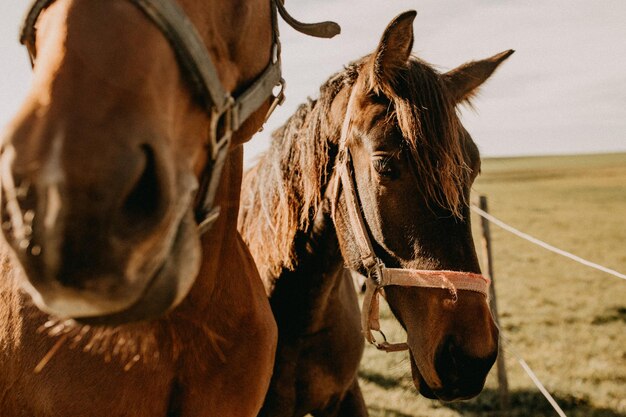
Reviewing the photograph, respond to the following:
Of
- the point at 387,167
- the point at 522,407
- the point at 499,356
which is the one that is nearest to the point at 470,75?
the point at 387,167

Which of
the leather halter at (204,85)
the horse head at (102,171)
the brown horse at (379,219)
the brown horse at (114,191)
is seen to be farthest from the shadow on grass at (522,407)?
the horse head at (102,171)

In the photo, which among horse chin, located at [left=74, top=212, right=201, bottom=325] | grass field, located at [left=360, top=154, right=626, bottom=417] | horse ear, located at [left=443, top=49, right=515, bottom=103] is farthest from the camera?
grass field, located at [left=360, top=154, right=626, bottom=417]

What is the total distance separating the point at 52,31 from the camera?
1.07 meters

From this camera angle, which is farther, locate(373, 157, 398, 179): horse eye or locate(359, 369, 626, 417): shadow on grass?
locate(359, 369, 626, 417): shadow on grass

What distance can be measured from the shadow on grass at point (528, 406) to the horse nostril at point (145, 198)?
5130 millimetres

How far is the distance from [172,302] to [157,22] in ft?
2.05

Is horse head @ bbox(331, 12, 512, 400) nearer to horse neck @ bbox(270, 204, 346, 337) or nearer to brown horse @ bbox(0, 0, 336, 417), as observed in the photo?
horse neck @ bbox(270, 204, 346, 337)

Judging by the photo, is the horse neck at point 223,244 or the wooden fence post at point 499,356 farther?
the wooden fence post at point 499,356

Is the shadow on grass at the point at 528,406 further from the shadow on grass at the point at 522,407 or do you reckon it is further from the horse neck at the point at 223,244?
the horse neck at the point at 223,244

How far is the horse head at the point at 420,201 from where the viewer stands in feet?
6.68

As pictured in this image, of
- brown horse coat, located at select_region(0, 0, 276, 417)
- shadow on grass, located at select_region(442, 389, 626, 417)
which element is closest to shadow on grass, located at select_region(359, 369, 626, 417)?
shadow on grass, located at select_region(442, 389, 626, 417)

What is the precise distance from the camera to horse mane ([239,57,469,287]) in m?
2.09

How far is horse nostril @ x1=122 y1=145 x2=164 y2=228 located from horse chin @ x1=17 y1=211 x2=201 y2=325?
0.10 metres

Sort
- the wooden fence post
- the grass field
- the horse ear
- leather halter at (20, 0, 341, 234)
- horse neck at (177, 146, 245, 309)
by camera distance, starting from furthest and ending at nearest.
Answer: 1. the grass field
2. the wooden fence post
3. the horse ear
4. horse neck at (177, 146, 245, 309)
5. leather halter at (20, 0, 341, 234)
